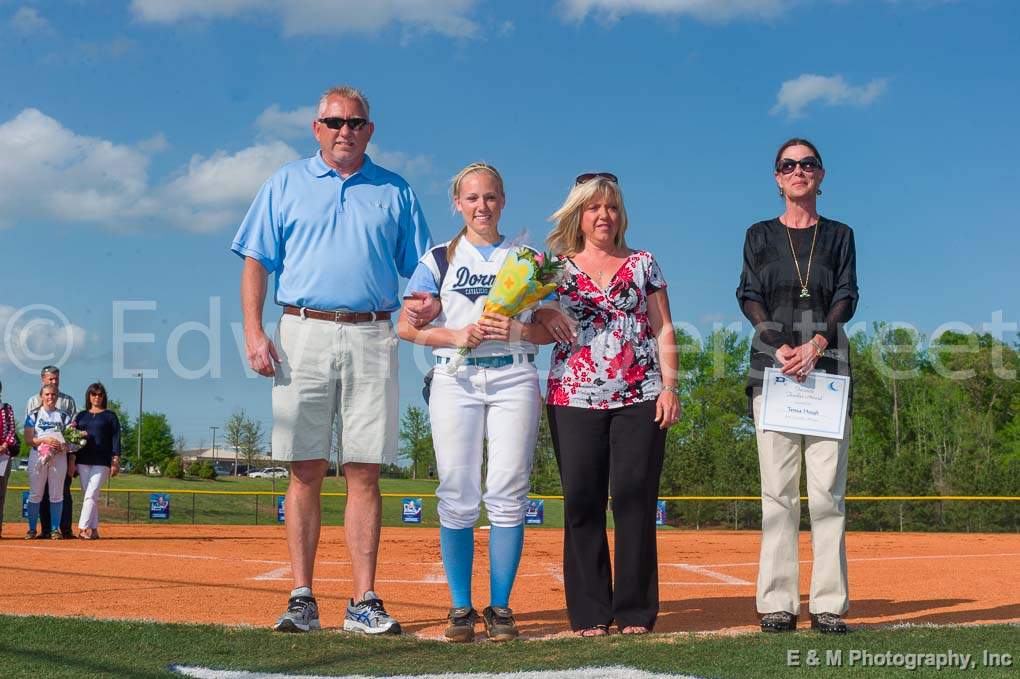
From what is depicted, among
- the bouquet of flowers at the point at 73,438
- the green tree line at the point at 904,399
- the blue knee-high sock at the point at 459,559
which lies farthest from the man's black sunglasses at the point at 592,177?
the green tree line at the point at 904,399

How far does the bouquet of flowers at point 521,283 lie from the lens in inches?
169

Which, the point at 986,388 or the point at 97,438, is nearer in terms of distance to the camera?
the point at 97,438

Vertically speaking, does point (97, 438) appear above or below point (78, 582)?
above

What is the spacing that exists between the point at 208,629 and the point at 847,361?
323 cm

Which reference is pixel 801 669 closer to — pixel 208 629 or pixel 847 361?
pixel 847 361

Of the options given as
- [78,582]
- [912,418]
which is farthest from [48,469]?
A: [912,418]

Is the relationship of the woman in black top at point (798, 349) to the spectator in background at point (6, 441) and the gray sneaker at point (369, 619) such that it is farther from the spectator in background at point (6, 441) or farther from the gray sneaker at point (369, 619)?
the spectator in background at point (6, 441)

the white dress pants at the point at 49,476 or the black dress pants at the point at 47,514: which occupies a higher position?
the white dress pants at the point at 49,476

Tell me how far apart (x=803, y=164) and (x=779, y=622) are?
2.16 m

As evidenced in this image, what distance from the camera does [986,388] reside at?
2363 inches

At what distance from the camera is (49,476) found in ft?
39.6

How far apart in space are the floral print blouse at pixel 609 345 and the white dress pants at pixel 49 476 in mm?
9300

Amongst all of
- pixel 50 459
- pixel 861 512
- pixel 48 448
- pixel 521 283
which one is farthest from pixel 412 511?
pixel 521 283

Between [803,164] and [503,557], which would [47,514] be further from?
[803,164]
